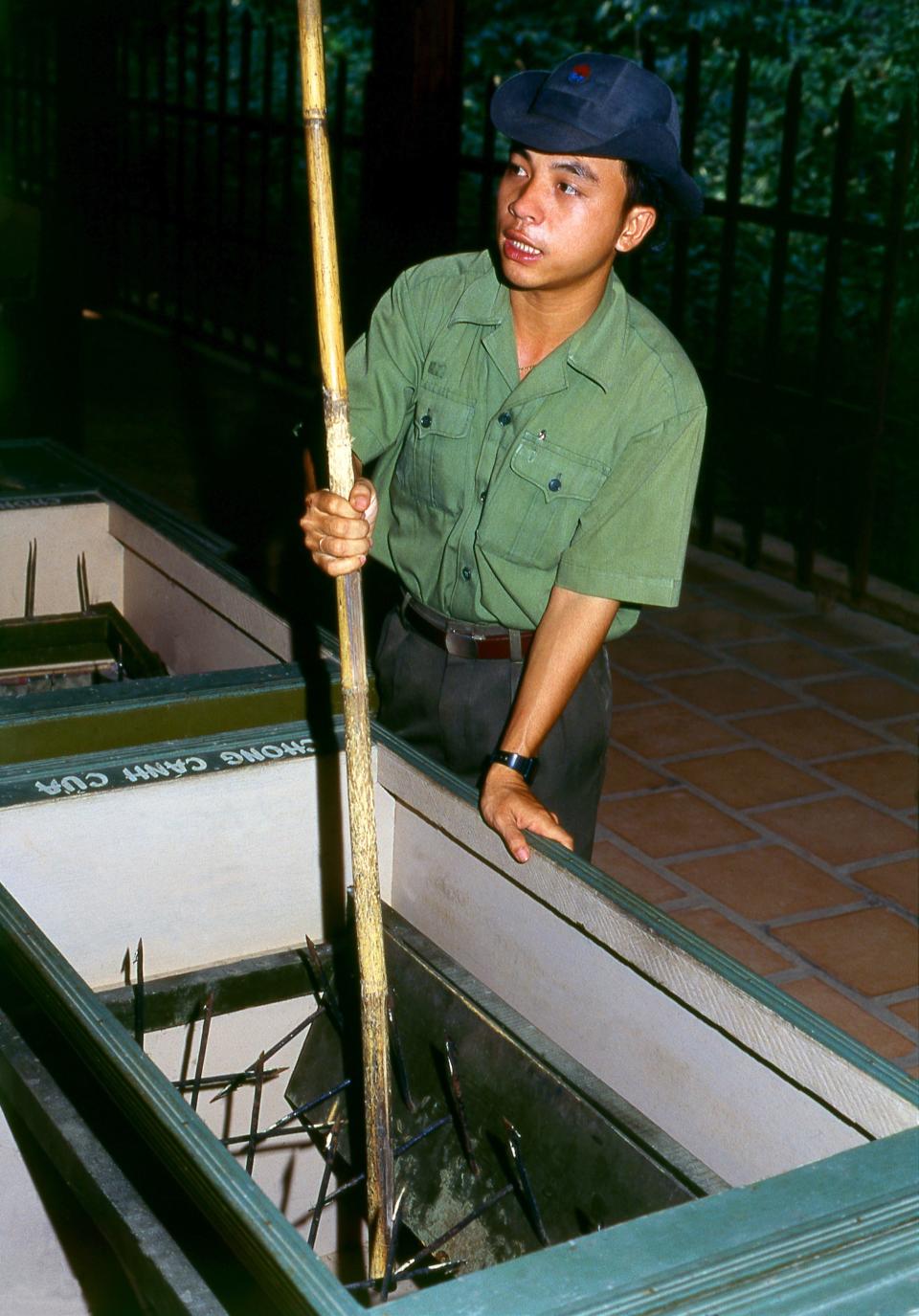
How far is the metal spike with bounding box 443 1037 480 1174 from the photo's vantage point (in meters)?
1.85

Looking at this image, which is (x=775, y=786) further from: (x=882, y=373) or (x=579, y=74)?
(x=579, y=74)

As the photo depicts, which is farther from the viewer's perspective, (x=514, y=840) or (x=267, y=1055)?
(x=267, y=1055)

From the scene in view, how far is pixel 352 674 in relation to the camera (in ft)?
4.86

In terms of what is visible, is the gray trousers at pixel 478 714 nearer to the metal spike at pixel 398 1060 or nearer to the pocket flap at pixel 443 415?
the pocket flap at pixel 443 415

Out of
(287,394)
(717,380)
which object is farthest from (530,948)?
(287,394)

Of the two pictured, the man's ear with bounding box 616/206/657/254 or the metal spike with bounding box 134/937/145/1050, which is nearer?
the metal spike with bounding box 134/937/145/1050

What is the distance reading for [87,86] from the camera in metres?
6.51

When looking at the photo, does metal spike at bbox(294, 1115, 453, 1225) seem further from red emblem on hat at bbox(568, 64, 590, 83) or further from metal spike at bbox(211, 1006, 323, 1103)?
red emblem on hat at bbox(568, 64, 590, 83)

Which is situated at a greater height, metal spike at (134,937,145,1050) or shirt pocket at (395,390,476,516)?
shirt pocket at (395,390,476,516)

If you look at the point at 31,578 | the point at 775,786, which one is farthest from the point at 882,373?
the point at 31,578

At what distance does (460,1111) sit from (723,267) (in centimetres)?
435

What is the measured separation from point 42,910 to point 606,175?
4.06 ft

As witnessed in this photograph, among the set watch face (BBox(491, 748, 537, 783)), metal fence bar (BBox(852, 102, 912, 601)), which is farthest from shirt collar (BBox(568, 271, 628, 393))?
metal fence bar (BBox(852, 102, 912, 601))

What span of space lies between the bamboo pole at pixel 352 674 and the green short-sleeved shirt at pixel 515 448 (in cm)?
71
